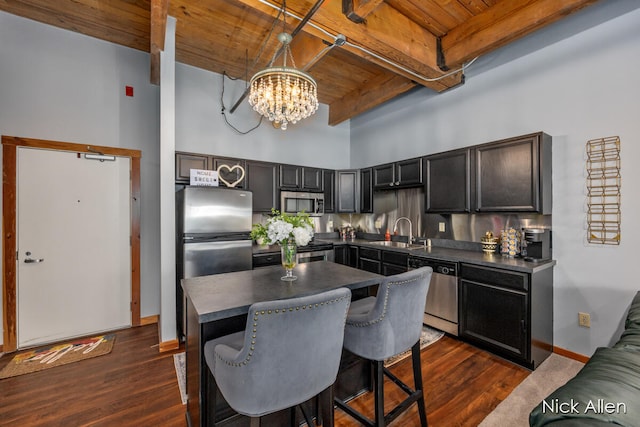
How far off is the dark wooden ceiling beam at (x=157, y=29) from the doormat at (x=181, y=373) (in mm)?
3088

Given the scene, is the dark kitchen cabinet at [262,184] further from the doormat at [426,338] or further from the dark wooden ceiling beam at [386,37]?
the doormat at [426,338]

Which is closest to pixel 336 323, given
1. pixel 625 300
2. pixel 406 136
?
pixel 625 300

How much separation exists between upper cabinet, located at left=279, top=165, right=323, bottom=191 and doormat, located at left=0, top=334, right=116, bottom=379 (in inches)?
115

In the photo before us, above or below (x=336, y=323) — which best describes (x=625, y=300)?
below

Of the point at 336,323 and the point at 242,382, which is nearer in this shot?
the point at 242,382

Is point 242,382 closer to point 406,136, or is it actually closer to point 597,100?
point 597,100

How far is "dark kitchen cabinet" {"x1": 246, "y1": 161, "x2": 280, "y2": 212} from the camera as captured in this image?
402cm

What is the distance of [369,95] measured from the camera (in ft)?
14.5

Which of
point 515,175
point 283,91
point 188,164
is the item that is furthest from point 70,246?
point 515,175

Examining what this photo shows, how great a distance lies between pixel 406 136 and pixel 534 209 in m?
2.23

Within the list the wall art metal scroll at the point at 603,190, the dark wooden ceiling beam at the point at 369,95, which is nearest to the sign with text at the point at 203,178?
the dark wooden ceiling beam at the point at 369,95

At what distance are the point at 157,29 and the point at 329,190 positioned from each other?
3173 millimetres

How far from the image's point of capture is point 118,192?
3467mm

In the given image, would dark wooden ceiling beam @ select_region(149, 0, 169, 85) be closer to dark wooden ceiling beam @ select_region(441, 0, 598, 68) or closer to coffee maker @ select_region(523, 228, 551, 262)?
dark wooden ceiling beam @ select_region(441, 0, 598, 68)
